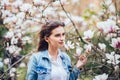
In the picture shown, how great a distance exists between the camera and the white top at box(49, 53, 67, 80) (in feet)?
13.1

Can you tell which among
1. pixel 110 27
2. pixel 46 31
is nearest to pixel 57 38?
pixel 46 31

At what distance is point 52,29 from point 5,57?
2676 mm

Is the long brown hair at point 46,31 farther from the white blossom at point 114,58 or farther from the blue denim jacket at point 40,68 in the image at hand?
the white blossom at point 114,58

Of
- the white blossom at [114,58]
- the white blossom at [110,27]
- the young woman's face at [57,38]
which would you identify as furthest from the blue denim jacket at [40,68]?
the white blossom at [110,27]

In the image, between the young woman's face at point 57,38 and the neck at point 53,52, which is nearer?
the young woman's face at point 57,38

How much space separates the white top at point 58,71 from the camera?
398cm

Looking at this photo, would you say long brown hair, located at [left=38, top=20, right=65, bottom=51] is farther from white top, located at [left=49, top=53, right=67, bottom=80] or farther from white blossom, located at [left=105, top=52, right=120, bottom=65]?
white blossom, located at [left=105, top=52, right=120, bottom=65]

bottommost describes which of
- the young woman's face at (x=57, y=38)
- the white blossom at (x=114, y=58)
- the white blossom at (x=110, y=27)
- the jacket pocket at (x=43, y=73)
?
the jacket pocket at (x=43, y=73)

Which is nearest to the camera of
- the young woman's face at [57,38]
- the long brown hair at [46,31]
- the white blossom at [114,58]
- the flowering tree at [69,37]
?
the young woman's face at [57,38]

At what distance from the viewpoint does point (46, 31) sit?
4121mm

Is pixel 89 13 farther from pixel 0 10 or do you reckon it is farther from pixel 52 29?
pixel 52 29

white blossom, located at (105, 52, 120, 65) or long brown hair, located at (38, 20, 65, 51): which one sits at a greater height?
long brown hair, located at (38, 20, 65, 51)

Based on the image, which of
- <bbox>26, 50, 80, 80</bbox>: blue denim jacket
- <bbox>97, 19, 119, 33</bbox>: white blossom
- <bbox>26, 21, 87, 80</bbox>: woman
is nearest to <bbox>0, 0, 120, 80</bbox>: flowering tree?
<bbox>97, 19, 119, 33</bbox>: white blossom

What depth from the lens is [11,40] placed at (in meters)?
6.05
